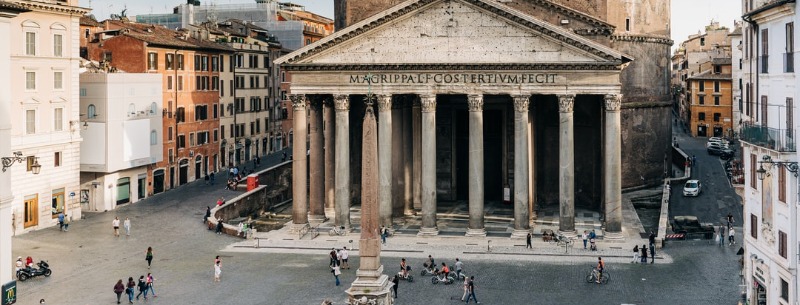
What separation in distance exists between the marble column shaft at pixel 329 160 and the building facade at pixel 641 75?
7.26 meters

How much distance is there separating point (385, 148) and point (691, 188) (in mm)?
24775

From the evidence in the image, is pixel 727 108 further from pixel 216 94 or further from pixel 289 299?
pixel 289 299

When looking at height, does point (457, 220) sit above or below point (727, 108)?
below

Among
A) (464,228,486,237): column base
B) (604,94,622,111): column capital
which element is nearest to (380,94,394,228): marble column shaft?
(464,228,486,237): column base

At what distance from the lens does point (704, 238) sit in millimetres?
46156

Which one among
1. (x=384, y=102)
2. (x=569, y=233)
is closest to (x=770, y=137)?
(x=569, y=233)

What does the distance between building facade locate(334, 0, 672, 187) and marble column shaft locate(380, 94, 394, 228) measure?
37.1 ft

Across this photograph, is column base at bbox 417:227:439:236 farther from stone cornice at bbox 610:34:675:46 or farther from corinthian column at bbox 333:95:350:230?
stone cornice at bbox 610:34:675:46

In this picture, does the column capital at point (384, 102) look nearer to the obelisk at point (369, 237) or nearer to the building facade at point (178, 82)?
the obelisk at point (369, 237)

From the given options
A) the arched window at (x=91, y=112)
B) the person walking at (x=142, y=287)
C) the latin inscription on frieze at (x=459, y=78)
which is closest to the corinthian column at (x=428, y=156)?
the latin inscription on frieze at (x=459, y=78)

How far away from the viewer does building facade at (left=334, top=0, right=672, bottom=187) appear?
193ft

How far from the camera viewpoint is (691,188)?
60906 mm

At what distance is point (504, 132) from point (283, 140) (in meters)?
37.5

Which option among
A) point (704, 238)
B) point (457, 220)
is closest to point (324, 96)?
point (457, 220)
